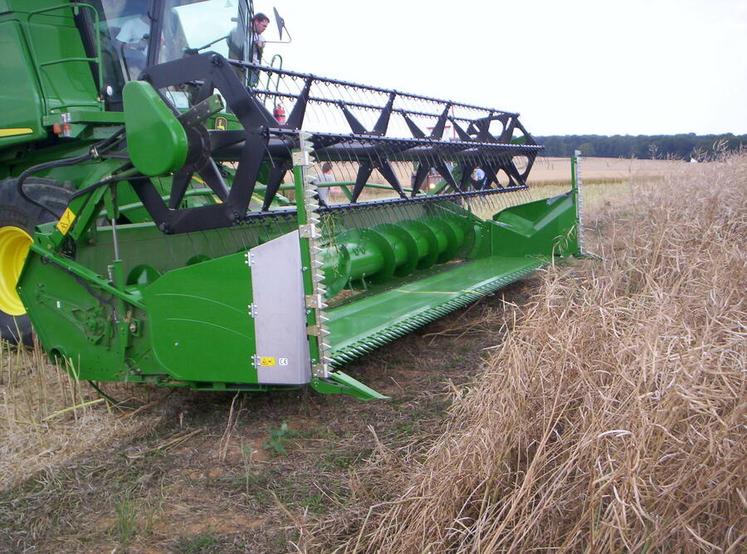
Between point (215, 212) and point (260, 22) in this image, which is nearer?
point (215, 212)

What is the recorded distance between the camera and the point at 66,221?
3543 millimetres

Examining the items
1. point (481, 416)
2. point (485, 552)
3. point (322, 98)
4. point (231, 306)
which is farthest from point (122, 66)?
point (485, 552)

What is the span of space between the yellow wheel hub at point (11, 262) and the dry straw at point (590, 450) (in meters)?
3.16

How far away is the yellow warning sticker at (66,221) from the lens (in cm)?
353

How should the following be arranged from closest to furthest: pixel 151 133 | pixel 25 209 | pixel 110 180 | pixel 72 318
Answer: pixel 151 133
pixel 110 180
pixel 72 318
pixel 25 209

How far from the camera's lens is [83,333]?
3500 mm

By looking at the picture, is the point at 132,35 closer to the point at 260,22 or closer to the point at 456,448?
the point at 260,22

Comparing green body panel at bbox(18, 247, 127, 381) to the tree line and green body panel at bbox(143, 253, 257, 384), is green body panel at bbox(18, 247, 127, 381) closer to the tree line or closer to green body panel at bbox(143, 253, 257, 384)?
green body panel at bbox(143, 253, 257, 384)

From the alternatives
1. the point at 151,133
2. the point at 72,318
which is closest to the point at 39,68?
the point at 72,318

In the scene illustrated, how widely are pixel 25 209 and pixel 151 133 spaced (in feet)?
5.86

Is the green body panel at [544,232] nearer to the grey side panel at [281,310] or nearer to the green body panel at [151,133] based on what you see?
the grey side panel at [281,310]

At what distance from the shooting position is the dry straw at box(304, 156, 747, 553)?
61.0 inches

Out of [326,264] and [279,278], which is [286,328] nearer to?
[279,278]

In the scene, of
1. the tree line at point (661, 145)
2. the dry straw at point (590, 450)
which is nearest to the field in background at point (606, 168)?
the tree line at point (661, 145)
